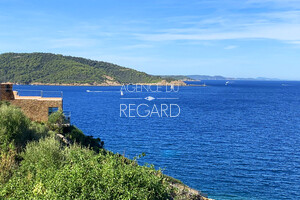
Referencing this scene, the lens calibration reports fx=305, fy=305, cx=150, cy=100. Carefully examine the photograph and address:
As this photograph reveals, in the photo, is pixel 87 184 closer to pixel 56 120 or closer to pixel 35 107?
pixel 56 120

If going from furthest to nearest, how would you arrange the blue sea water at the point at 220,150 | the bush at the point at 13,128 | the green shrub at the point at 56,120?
the green shrub at the point at 56,120 < the blue sea water at the point at 220,150 < the bush at the point at 13,128

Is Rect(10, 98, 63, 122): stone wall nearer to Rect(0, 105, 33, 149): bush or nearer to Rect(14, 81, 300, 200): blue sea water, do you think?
Rect(0, 105, 33, 149): bush

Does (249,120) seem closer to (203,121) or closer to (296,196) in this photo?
(203,121)

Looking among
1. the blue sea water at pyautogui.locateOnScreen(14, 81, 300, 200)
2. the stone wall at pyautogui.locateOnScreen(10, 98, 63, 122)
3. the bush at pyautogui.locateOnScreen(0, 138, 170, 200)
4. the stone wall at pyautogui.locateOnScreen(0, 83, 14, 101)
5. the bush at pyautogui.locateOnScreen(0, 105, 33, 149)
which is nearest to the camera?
the bush at pyautogui.locateOnScreen(0, 138, 170, 200)

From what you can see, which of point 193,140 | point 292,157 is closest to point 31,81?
point 193,140

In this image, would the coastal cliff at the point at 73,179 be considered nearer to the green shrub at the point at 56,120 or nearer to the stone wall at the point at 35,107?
the green shrub at the point at 56,120

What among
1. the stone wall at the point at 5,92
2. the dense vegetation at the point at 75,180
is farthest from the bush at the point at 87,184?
the stone wall at the point at 5,92

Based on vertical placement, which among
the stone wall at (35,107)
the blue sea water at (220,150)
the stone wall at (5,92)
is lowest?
the blue sea water at (220,150)

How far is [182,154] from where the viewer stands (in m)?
36.8

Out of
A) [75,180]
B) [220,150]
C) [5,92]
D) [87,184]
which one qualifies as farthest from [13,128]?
[220,150]

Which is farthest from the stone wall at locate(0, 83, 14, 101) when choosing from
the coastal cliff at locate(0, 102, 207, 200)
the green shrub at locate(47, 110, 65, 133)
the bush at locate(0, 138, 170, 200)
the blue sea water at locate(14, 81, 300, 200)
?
the bush at locate(0, 138, 170, 200)

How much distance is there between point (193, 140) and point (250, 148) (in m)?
8.43

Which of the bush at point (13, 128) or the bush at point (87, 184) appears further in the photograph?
the bush at point (13, 128)

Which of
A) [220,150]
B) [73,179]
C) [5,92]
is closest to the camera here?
[73,179]
